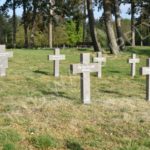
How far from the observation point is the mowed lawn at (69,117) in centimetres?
867

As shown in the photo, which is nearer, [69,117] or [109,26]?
[69,117]

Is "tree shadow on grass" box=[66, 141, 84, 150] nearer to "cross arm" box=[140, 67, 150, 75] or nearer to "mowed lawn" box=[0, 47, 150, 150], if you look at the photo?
"mowed lawn" box=[0, 47, 150, 150]

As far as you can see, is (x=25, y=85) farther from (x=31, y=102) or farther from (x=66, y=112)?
(x=66, y=112)

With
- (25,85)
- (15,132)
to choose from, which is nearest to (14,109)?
(15,132)

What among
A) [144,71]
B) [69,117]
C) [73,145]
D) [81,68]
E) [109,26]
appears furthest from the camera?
[109,26]

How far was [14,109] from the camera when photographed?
10320 mm

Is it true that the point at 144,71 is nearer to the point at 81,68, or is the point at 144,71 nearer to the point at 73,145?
the point at 81,68

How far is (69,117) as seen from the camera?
9.90 metres

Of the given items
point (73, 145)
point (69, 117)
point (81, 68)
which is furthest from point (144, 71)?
point (73, 145)

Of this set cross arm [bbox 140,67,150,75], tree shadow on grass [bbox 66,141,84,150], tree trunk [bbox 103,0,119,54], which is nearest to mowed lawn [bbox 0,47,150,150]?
tree shadow on grass [bbox 66,141,84,150]

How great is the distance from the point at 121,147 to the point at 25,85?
576 centimetres

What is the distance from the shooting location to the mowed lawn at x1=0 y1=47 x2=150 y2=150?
867 cm

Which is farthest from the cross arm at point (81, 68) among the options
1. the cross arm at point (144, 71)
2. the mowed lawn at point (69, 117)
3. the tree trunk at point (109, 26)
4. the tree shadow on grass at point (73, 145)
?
the tree trunk at point (109, 26)

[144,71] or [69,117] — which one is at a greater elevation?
[144,71]
